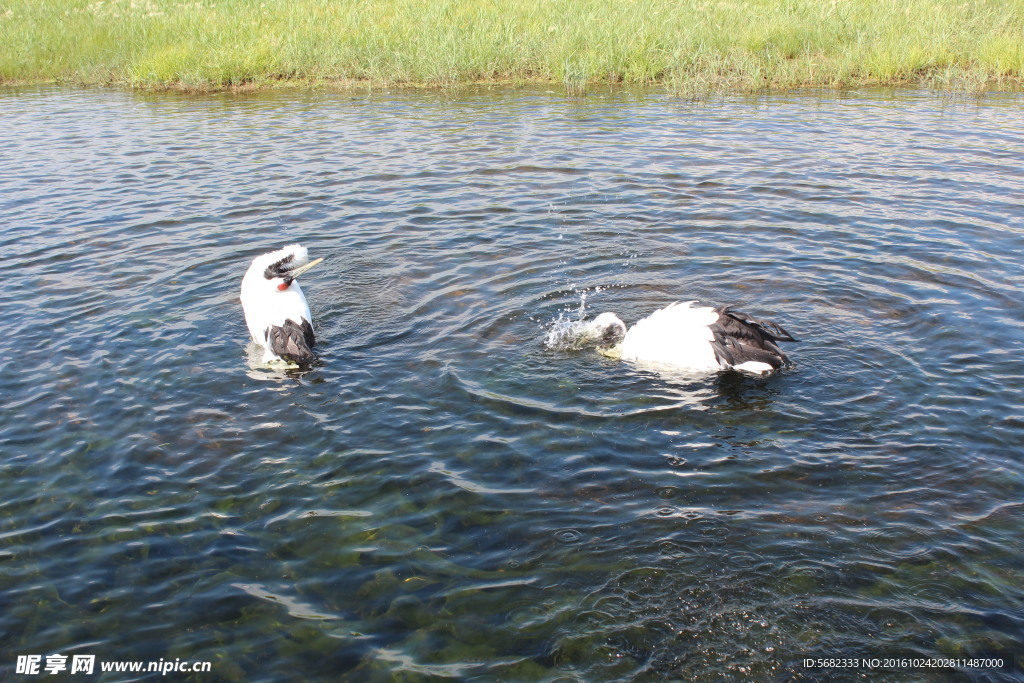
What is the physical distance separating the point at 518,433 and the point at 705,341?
189 cm

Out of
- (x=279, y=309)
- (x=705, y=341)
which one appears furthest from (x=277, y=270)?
(x=705, y=341)

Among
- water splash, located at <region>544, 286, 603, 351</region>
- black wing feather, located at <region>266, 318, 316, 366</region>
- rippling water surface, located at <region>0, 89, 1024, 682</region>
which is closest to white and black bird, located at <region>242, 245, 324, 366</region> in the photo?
black wing feather, located at <region>266, 318, 316, 366</region>

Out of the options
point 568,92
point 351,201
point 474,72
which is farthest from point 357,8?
point 351,201

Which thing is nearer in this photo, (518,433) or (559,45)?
(518,433)

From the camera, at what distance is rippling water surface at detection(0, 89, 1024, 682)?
439 centimetres

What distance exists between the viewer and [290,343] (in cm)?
729

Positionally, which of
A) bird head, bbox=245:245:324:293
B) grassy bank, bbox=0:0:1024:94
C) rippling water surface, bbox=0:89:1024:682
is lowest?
rippling water surface, bbox=0:89:1024:682

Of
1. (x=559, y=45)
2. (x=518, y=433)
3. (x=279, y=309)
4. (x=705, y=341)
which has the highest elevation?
(x=559, y=45)

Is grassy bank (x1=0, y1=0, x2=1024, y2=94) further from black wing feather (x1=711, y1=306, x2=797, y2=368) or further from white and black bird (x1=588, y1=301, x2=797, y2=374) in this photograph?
black wing feather (x1=711, y1=306, x2=797, y2=368)

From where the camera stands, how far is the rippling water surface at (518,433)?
173 inches

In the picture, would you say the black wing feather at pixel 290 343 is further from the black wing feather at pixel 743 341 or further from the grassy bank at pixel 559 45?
the grassy bank at pixel 559 45

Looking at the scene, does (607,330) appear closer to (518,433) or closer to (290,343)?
(518,433)

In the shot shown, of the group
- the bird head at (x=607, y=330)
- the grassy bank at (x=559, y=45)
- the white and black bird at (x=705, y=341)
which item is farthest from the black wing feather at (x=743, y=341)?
the grassy bank at (x=559, y=45)

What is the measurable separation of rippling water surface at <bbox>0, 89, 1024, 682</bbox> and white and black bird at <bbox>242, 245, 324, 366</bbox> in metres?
0.28
